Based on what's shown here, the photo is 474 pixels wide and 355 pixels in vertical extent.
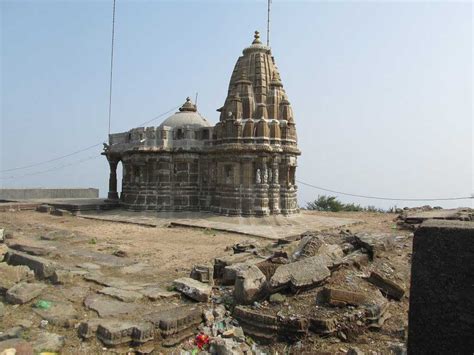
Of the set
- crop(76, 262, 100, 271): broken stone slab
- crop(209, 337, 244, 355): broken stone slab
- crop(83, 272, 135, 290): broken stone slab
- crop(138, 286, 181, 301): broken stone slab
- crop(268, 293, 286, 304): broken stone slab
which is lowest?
crop(209, 337, 244, 355): broken stone slab

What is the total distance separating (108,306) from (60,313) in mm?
631

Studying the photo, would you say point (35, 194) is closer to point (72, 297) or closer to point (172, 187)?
point (172, 187)

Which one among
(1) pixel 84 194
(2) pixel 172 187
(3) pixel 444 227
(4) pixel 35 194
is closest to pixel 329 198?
(2) pixel 172 187

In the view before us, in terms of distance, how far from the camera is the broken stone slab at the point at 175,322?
4.74 m

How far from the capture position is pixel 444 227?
3166mm

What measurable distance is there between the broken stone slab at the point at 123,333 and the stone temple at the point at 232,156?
13.1 m

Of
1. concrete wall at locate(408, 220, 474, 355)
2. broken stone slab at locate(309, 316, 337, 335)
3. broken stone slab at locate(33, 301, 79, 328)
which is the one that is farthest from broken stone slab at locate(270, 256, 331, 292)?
broken stone slab at locate(33, 301, 79, 328)

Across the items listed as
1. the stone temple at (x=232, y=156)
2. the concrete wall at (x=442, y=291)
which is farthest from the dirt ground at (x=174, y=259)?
the stone temple at (x=232, y=156)

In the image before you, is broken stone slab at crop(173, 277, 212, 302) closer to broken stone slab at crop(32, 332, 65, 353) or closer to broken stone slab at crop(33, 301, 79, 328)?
broken stone slab at crop(33, 301, 79, 328)

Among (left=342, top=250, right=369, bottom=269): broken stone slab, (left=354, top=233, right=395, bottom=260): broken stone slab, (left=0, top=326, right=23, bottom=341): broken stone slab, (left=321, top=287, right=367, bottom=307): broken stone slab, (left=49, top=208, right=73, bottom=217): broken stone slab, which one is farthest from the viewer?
(left=49, top=208, right=73, bottom=217): broken stone slab

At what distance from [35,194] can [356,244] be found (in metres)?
24.5

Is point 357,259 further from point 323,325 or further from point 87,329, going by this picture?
point 87,329

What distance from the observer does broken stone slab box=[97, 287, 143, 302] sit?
5.74m

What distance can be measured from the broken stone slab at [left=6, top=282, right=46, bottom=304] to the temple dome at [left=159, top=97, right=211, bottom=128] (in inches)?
595
